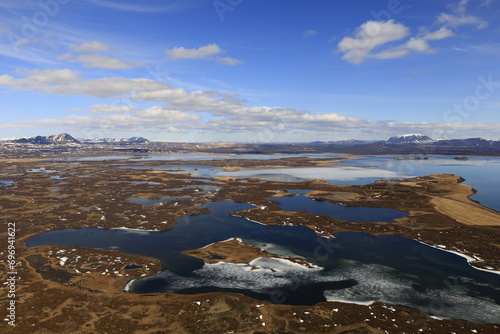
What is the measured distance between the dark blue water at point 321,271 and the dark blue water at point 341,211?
10.0 m

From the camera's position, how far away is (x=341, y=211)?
56.7 meters

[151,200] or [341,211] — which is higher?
[151,200]

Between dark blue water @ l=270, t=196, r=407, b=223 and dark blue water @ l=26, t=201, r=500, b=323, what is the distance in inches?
396

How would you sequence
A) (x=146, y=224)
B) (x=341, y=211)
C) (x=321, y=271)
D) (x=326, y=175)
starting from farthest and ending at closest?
(x=326, y=175), (x=341, y=211), (x=146, y=224), (x=321, y=271)

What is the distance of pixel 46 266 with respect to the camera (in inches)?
1230

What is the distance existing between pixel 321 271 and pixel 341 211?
93.5ft

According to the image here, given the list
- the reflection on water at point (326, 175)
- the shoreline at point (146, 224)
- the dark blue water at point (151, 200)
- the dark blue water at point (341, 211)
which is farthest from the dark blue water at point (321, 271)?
the reflection on water at point (326, 175)

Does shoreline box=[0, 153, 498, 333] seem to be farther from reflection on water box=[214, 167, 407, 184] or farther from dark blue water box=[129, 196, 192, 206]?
reflection on water box=[214, 167, 407, 184]

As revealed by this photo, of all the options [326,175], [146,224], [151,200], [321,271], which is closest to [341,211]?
[321,271]

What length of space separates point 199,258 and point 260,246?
340 inches

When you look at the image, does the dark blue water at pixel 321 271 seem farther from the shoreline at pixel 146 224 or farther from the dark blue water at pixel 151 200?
the dark blue water at pixel 151 200

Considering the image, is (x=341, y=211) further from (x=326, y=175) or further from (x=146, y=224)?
(x=326, y=175)

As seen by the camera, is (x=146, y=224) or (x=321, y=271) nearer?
(x=321, y=271)

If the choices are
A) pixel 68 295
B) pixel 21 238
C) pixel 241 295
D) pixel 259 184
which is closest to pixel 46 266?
pixel 68 295
